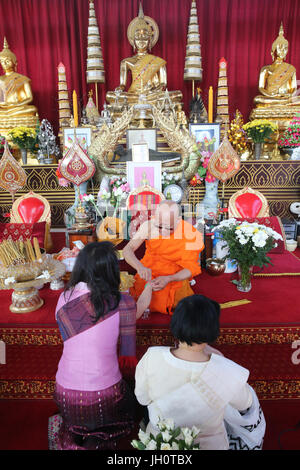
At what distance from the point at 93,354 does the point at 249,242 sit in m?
1.17

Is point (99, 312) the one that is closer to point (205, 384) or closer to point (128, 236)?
point (205, 384)

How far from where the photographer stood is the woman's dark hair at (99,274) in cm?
107

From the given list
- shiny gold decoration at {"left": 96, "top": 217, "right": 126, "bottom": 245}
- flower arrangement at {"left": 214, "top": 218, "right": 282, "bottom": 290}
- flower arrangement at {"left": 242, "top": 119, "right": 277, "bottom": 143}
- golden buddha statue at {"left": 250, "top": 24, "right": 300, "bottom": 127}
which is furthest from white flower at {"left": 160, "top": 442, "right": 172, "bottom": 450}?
golden buddha statue at {"left": 250, "top": 24, "right": 300, "bottom": 127}

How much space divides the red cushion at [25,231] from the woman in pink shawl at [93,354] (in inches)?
71.0

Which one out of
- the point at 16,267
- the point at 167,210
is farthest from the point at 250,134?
the point at 16,267

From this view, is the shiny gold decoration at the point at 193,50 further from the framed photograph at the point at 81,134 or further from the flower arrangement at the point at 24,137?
the flower arrangement at the point at 24,137

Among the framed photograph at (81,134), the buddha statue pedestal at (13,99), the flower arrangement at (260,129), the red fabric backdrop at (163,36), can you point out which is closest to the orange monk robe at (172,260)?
the framed photograph at (81,134)

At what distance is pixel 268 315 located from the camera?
5.74 ft

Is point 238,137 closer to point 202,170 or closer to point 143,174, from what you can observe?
point 202,170

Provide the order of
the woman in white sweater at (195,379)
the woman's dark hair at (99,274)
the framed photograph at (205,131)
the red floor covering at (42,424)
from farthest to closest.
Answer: the framed photograph at (205,131)
the red floor covering at (42,424)
the woman's dark hair at (99,274)
the woman in white sweater at (195,379)

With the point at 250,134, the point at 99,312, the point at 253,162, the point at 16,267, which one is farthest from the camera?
the point at 250,134

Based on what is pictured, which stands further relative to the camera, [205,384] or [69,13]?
[69,13]

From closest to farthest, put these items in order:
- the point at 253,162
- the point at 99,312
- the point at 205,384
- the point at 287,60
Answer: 1. the point at 205,384
2. the point at 99,312
3. the point at 253,162
4. the point at 287,60

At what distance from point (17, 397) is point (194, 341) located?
121 centimetres
